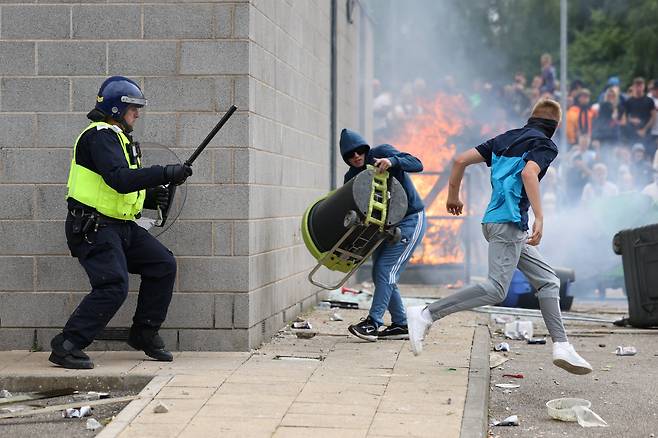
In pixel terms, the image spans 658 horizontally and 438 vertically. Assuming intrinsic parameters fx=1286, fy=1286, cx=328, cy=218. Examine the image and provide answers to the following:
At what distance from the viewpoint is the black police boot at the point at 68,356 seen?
7.78 meters

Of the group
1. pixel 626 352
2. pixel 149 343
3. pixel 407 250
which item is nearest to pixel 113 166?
pixel 149 343

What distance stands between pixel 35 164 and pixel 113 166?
1052mm

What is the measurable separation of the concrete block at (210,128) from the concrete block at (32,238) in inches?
39.9

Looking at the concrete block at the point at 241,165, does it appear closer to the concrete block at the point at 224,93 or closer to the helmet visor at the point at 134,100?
the concrete block at the point at 224,93

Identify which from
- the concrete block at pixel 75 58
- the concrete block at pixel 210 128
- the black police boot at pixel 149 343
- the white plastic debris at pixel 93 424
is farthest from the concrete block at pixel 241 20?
the white plastic debris at pixel 93 424

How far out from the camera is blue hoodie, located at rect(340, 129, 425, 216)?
29.9 feet

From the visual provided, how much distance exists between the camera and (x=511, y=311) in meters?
12.1

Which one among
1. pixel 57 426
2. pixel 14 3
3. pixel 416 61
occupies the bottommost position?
pixel 57 426

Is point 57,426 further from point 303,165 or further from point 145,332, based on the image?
point 303,165

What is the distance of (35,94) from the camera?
847 cm

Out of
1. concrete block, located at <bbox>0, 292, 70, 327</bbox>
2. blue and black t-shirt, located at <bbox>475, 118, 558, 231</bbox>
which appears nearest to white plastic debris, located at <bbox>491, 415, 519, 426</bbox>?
blue and black t-shirt, located at <bbox>475, 118, 558, 231</bbox>

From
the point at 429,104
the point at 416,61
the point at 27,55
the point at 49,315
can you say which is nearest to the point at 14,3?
the point at 27,55

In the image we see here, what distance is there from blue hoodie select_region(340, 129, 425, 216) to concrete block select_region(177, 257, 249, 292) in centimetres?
133

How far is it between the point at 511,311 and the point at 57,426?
6340mm
